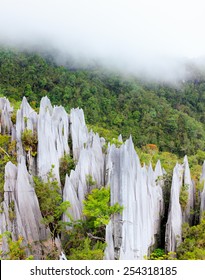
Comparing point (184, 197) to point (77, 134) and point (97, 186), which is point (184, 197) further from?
point (77, 134)

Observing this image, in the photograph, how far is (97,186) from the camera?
58.3ft

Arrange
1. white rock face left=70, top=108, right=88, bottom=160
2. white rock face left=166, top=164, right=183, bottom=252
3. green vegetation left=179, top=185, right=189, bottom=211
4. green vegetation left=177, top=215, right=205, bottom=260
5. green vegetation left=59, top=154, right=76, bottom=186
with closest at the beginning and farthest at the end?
1. green vegetation left=177, top=215, right=205, bottom=260
2. white rock face left=166, top=164, right=183, bottom=252
3. green vegetation left=179, top=185, right=189, bottom=211
4. green vegetation left=59, top=154, right=76, bottom=186
5. white rock face left=70, top=108, right=88, bottom=160

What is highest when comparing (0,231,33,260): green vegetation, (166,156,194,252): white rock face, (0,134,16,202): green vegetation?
(0,134,16,202): green vegetation

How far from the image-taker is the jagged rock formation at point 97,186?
540 inches

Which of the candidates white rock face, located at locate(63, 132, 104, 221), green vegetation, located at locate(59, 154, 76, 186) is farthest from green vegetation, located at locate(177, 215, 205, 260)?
green vegetation, located at locate(59, 154, 76, 186)

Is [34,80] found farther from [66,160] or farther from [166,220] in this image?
[166,220]

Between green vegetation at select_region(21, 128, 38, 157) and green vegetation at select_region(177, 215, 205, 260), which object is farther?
green vegetation at select_region(21, 128, 38, 157)

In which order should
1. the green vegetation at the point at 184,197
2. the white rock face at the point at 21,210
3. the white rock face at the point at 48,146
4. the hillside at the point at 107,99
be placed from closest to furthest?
the white rock face at the point at 21,210 → the green vegetation at the point at 184,197 → the white rock face at the point at 48,146 → the hillside at the point at 107,99

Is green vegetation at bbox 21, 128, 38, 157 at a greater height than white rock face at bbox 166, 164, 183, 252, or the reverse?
green vegetation at bbox 21, 128, 38, 157

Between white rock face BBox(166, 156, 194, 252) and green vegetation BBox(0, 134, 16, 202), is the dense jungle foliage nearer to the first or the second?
white rock face BBox(166, 156, 194, 252)

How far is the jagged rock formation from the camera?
13.7 m

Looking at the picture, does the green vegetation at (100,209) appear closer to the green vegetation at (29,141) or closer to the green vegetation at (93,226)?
the green vegetation at (93,226)

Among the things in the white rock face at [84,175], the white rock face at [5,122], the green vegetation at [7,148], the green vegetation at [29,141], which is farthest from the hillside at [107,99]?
the green vegetation at [29,141]

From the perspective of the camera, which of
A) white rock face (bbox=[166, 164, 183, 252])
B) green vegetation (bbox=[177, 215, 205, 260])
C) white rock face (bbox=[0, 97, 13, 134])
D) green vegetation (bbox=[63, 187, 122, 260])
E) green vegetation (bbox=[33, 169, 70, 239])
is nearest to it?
green vegetation (bbox=[177, 215, 205, 260])
